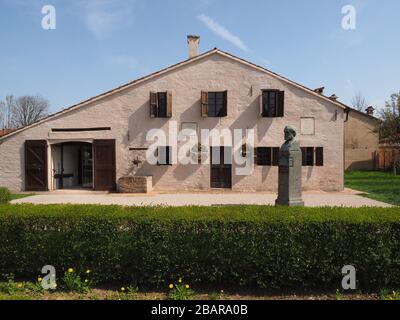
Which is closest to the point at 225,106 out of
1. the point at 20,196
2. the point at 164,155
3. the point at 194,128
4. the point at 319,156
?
the point at 194,128

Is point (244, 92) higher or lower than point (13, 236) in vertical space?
Result: higher

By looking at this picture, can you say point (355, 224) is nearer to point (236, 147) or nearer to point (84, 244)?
point (84, 244)

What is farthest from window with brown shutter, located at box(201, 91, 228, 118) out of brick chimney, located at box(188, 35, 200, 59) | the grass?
the grass

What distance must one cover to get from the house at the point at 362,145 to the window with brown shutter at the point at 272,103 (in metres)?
18.0

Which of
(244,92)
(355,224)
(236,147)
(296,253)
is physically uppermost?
(244,92)

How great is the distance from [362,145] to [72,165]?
90.6 ft

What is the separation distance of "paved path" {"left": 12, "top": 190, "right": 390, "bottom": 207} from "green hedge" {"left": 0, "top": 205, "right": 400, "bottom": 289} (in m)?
6.68

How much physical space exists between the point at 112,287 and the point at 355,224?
3.79 m

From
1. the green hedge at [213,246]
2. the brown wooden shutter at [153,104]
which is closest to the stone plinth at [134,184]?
the brown wooden shutter at [153,104]

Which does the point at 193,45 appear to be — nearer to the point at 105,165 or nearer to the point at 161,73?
the point at 161,73

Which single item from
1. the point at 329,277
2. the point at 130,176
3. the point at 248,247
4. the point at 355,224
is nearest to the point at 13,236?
the point at 248,247

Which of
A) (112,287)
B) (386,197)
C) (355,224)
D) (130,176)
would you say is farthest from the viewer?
(130,176)

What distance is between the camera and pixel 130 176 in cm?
1548

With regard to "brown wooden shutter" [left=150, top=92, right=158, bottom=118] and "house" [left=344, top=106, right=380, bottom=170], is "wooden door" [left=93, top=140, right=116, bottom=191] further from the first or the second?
"house" [left=344, top=106, right=380, bottom=170]
